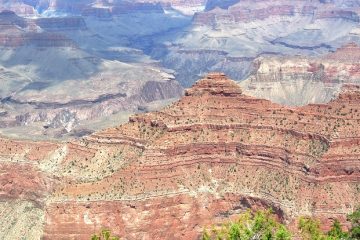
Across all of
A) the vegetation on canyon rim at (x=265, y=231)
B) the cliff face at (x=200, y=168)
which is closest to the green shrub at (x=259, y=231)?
the vegetation on canyon rim at (x=265, y=231)

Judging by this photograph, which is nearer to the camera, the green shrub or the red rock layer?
the green shrub

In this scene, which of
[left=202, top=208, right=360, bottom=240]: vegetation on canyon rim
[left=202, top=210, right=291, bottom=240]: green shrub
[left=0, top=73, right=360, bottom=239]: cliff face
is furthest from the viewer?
[left=0, top=73, right=360, bottom=239]: cliff face

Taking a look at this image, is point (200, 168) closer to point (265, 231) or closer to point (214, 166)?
point (214, 166)

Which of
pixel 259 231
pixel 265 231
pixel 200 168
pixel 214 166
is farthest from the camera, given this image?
pixel 214 166

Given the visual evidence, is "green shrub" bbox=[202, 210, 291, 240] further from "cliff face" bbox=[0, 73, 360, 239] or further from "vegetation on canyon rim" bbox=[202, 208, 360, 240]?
"cliff face" bbox=[0, 73, 360, 239]

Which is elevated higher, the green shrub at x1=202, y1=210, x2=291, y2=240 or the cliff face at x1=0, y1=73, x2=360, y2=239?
the green shrub at x1=202, y1=210, x2=291, y2=240

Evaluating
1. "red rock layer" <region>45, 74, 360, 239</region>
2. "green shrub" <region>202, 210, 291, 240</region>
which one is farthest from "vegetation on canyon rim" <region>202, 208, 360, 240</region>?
"red rock layer" <region>45, 74, 360, 239</region>

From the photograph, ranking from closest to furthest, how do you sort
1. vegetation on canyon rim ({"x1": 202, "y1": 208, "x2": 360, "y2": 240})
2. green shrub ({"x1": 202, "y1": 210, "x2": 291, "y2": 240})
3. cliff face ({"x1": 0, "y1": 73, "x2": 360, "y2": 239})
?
green shrub ({"x1": 202, "y1": 210, "x2": 291, "y2": 240})
vegetation on canyon rim ({"x1": 202, "y1": 208, "x2": 360, "y2": 240})
cliff face ({"x1": 0, "y1": 73, "x2": 360, "y2": 239})

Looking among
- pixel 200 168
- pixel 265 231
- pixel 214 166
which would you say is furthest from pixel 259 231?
pixel 214 166
